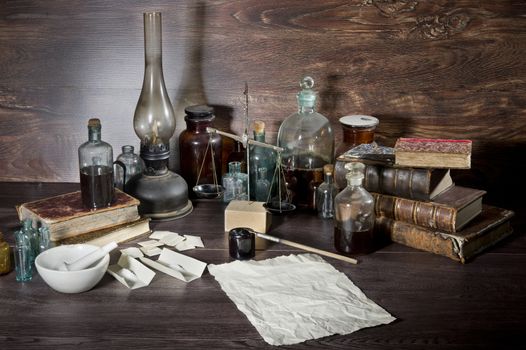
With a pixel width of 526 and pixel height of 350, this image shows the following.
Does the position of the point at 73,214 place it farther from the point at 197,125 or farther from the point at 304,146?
the point at 304,146

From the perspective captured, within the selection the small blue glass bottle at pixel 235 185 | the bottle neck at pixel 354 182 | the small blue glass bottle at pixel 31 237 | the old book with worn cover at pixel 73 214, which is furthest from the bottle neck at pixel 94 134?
the bottle neck at pixel 354 182

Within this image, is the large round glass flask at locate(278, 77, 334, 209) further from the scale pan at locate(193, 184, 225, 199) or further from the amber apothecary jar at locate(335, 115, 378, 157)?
the scale pan at locate(193, 184, 225, 199)

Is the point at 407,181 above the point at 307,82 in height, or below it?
below

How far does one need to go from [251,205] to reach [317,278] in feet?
1.05

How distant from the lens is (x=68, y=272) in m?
1.36

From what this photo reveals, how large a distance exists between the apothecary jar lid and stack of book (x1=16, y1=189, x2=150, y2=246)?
21.5 inches

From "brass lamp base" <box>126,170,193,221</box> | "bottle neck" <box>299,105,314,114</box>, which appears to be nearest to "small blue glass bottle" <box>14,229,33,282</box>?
"brass lamp base" <box>126,170,193,221</box>

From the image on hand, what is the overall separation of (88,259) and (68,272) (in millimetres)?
91

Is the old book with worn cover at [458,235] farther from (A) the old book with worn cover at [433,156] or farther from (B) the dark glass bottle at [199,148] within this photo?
(B) the dark glass bottle at [199,148]

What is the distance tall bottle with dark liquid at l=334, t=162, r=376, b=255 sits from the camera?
5.15ft

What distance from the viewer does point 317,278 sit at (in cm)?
146

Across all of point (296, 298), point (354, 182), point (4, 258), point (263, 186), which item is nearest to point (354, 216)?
point (354, 182)

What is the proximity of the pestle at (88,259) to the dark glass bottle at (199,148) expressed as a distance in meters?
0.53

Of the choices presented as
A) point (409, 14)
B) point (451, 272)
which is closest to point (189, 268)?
point (451, 272)
